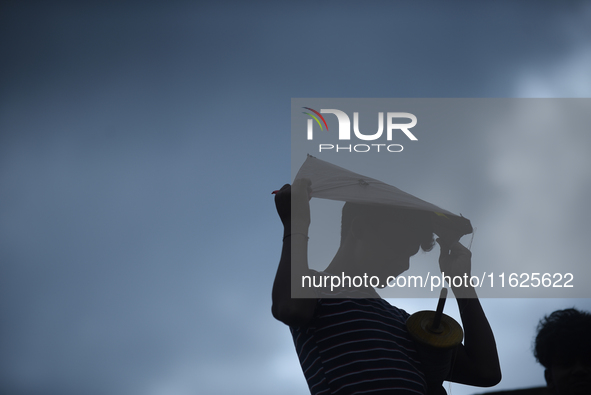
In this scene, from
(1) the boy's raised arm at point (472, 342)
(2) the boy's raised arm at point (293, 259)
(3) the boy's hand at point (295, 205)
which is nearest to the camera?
(2) the boy's raised arm at point (293, 259)

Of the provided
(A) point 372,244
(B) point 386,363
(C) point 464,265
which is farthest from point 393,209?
(B) point 386,363

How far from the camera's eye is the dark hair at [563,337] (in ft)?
5.45

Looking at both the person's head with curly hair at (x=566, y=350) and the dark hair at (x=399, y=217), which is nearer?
the dark hair at (x=399, y=217)

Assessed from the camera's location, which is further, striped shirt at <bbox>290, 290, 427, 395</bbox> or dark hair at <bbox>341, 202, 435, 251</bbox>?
dark hair at <bbox>341, 202, 435, 251</bbox>

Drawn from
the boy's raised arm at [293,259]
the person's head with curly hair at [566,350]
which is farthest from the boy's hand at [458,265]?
the person's head with curly hair at [566,350]

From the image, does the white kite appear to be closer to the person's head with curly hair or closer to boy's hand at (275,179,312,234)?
boy's hand at (275,179,312,234)

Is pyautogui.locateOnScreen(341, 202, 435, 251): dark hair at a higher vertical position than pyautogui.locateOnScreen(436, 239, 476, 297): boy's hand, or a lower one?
higher

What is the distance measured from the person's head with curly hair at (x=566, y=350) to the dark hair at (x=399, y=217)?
1.00 meters

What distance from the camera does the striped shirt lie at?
3.05 ft

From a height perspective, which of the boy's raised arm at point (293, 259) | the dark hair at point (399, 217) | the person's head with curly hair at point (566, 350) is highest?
the dark hair at point (399, 217)

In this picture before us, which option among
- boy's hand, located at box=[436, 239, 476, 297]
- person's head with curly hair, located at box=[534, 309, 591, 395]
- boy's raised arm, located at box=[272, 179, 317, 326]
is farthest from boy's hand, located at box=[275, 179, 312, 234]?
person's head with curly hair, located at box=[534, 309, 591, 395]

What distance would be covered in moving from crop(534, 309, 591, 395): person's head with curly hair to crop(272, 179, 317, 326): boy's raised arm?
1.43 m

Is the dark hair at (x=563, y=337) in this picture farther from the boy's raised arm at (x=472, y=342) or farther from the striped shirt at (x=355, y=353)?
the striped shirt at (x=355, y=353)

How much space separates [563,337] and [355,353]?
139 centimetres
